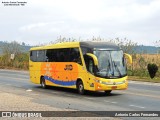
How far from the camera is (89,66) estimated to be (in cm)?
2105

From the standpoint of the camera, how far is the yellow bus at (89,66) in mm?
20484

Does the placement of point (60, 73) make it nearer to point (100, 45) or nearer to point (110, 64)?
point (100, 45)

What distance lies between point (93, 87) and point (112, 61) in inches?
67.9

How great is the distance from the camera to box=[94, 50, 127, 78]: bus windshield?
20.5m

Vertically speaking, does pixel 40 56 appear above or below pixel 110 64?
above

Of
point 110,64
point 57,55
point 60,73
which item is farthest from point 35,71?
point 110,64

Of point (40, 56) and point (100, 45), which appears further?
point (40, 56)

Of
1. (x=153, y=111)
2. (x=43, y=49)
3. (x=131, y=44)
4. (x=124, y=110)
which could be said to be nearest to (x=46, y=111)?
(x=124, y=110)

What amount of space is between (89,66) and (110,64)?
1.15 metres

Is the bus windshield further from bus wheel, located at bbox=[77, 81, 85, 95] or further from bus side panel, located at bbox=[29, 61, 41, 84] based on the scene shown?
bus side panel, located at bbox=[29, 61, 41, 84]

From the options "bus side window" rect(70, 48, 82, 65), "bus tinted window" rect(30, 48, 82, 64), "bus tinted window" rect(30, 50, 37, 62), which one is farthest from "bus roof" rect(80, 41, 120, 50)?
"bus tinted window" rect(30, 50, 37, 62)

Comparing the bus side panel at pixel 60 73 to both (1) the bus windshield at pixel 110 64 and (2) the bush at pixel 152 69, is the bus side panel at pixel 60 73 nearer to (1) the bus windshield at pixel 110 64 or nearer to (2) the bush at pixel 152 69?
(1) the bus windshield at pixel 110 64

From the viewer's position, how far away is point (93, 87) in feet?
67.4

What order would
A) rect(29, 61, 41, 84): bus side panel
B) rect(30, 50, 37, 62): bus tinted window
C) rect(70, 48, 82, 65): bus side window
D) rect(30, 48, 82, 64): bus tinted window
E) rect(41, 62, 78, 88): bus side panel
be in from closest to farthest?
rect(70, 48, 82, 65): bus side window → rect(30, 48, 82, 64): bus tinted window → rect(41, 62, 78, 88): bus side panel → rect(29, 61, 41, 84): bus side panel → rect(30, 50, 37, 62): bus tinted window
